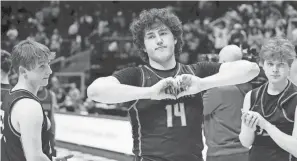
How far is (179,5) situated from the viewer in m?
15.5

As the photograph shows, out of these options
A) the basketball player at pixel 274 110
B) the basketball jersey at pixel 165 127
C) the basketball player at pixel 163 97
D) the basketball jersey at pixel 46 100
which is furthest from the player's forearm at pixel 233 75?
the basketball jersey at pixel 46 100

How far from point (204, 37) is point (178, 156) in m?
9.96

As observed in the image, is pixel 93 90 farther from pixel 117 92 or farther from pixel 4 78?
pixel 4 78

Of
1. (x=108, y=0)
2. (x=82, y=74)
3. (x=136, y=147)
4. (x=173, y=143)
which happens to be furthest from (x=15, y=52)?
(x=108, y=0)

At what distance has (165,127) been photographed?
8.13ft

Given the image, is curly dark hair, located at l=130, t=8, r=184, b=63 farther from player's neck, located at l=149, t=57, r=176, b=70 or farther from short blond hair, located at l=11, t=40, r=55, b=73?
short blond hair, located at l=11, t=40, r=55, b=73

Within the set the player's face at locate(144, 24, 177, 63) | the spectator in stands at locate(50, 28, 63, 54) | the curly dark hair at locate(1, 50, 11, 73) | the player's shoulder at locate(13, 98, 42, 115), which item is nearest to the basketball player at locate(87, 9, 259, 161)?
the player's face at locate(144, 24, 177, 63)

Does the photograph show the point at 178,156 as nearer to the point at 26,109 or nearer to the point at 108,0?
the point at 26,109

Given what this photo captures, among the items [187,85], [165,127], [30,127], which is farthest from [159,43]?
[30,127]

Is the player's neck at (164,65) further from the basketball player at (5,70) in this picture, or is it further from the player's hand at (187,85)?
the basketball player at (5,70)

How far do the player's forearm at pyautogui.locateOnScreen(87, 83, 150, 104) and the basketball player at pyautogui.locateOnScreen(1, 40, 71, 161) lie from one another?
1.14ft

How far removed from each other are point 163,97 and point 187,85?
5.4 inches

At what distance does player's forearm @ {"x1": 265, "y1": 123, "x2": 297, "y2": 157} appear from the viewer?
2.77m

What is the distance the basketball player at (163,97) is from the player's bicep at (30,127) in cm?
32
